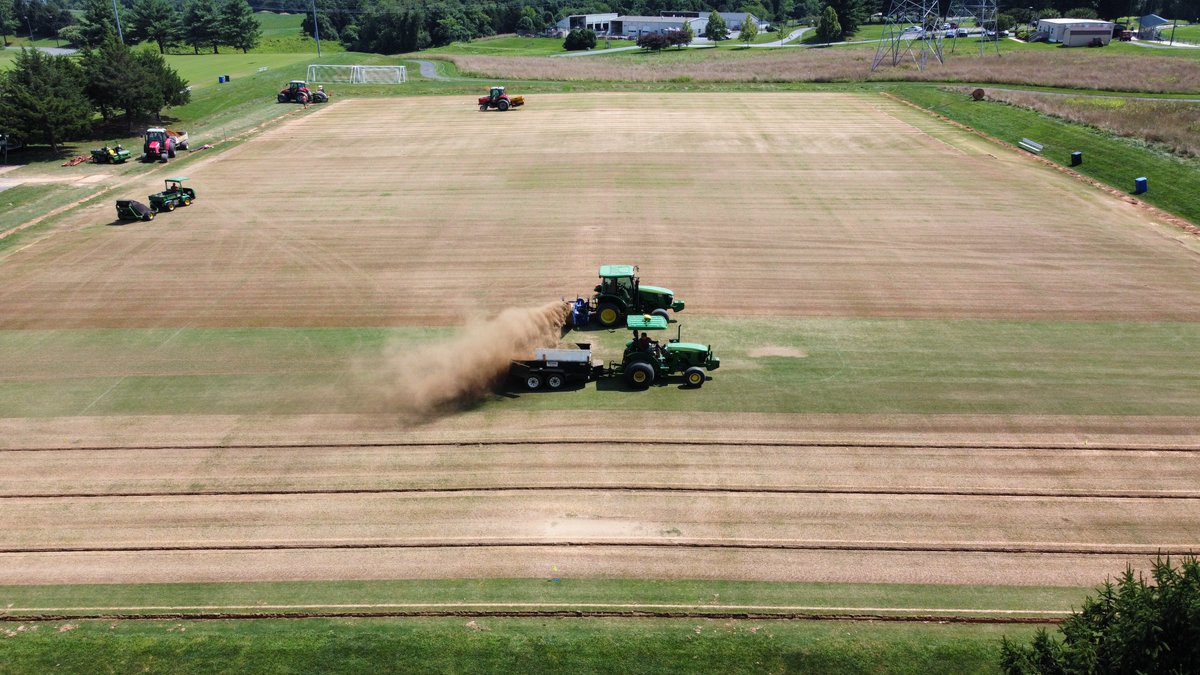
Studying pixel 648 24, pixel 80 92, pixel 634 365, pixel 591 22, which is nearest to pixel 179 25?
pixel 591 22

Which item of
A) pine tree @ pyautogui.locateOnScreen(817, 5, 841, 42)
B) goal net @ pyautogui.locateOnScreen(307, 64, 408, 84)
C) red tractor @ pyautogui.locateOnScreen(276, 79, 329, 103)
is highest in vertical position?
pine tree @ pyautogui.locateOnScreen(817, 5, 841, 42)

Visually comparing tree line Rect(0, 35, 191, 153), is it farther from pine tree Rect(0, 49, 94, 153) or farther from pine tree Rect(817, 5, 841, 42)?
pine tree Rect(817, 5, 841, 42)

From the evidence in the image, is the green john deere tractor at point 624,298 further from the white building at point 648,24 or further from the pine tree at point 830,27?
the white building at point 648,24

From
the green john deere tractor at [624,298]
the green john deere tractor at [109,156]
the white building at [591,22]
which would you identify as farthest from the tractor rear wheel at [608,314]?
the white building at [591,22]

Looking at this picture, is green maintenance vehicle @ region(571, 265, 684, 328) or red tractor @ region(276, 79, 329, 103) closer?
green maintenance vehicle @ region(571, 265, 684, 328)

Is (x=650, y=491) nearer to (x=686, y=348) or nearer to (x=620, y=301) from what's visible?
A: (x=686, y=348)

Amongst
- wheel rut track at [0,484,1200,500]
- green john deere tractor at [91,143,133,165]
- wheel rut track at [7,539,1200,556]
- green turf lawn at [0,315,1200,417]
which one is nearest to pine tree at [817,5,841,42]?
green john deere tractor at [91,143,133,165]
